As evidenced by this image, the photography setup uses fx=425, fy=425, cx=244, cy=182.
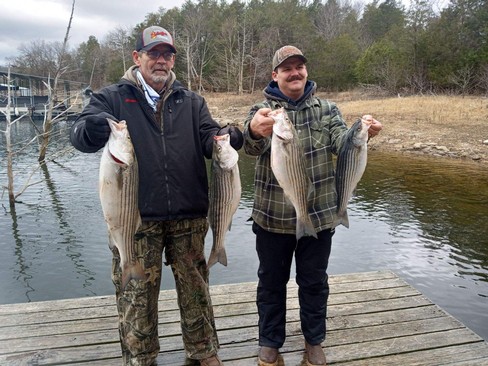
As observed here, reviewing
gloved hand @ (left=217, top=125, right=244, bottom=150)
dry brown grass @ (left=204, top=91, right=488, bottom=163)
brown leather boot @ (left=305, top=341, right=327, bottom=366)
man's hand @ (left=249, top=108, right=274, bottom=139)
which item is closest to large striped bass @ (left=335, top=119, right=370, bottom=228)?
man's hand @ (left=249, top=108, right=274, bottom=139)

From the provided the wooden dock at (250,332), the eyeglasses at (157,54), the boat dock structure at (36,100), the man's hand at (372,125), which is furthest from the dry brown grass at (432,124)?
the eyeglasses at (157,54)

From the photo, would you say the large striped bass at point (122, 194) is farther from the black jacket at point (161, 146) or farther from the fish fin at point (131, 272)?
the black jacket at point (161, 146)

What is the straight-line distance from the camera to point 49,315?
14.9 ft

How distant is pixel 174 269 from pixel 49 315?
1960 mm

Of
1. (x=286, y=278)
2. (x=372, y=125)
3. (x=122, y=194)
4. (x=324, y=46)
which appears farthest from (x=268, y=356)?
(x=324, y=46)

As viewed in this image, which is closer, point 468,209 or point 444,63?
→ point 468,209

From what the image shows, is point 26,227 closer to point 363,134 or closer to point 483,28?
point 363,134

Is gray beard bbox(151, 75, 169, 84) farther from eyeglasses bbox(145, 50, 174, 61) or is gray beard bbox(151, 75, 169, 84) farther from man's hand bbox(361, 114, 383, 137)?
man's hand bbox(361, 114, 383, 137)

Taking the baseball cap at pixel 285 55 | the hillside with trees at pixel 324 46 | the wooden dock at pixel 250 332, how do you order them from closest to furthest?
1. the baseball cap at pixel 285 55
2. the wooden dock at pixel 250 332
3. the hillside with trees at pixel 324 46

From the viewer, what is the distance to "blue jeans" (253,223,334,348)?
11.6 feet

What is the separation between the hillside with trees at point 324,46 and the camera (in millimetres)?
36219

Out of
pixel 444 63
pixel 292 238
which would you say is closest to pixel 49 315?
pixel 292 238

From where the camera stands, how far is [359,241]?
1034 cm

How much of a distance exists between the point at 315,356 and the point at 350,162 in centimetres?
170
